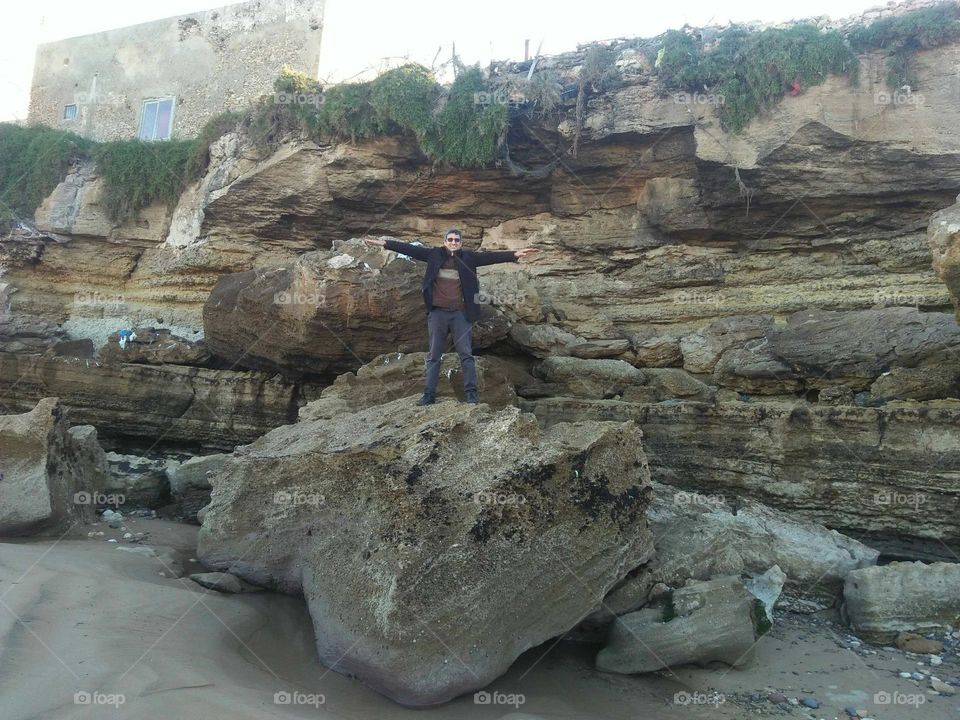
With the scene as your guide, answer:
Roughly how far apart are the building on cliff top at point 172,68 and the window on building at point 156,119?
0.02 metres

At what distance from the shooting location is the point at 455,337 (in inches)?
249

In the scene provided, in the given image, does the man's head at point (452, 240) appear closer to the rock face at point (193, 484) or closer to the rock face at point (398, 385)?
the rock face at point (398, 385)

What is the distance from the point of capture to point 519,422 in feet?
16.5

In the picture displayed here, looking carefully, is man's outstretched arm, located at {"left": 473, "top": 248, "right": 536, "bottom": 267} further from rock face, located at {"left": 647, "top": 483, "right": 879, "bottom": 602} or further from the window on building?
the window on building

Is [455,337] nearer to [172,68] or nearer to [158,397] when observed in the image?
[158,397]

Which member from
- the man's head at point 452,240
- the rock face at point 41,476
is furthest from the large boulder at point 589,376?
the rock face at point 41,476

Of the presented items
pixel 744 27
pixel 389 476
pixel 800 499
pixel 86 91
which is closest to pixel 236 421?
pixel 389 476

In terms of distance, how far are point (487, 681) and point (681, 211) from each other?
288 inches

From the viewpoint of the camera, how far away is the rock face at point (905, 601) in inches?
205

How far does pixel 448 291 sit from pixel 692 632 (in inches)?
128

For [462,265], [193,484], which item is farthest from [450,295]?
[193,484]

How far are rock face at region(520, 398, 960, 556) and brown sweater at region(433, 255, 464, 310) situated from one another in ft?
7.56

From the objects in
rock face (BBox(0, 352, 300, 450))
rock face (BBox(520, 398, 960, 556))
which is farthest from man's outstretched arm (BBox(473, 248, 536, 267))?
rock face (BBox(0, 352, 300, 450))

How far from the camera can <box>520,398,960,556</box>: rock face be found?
6.01 m
